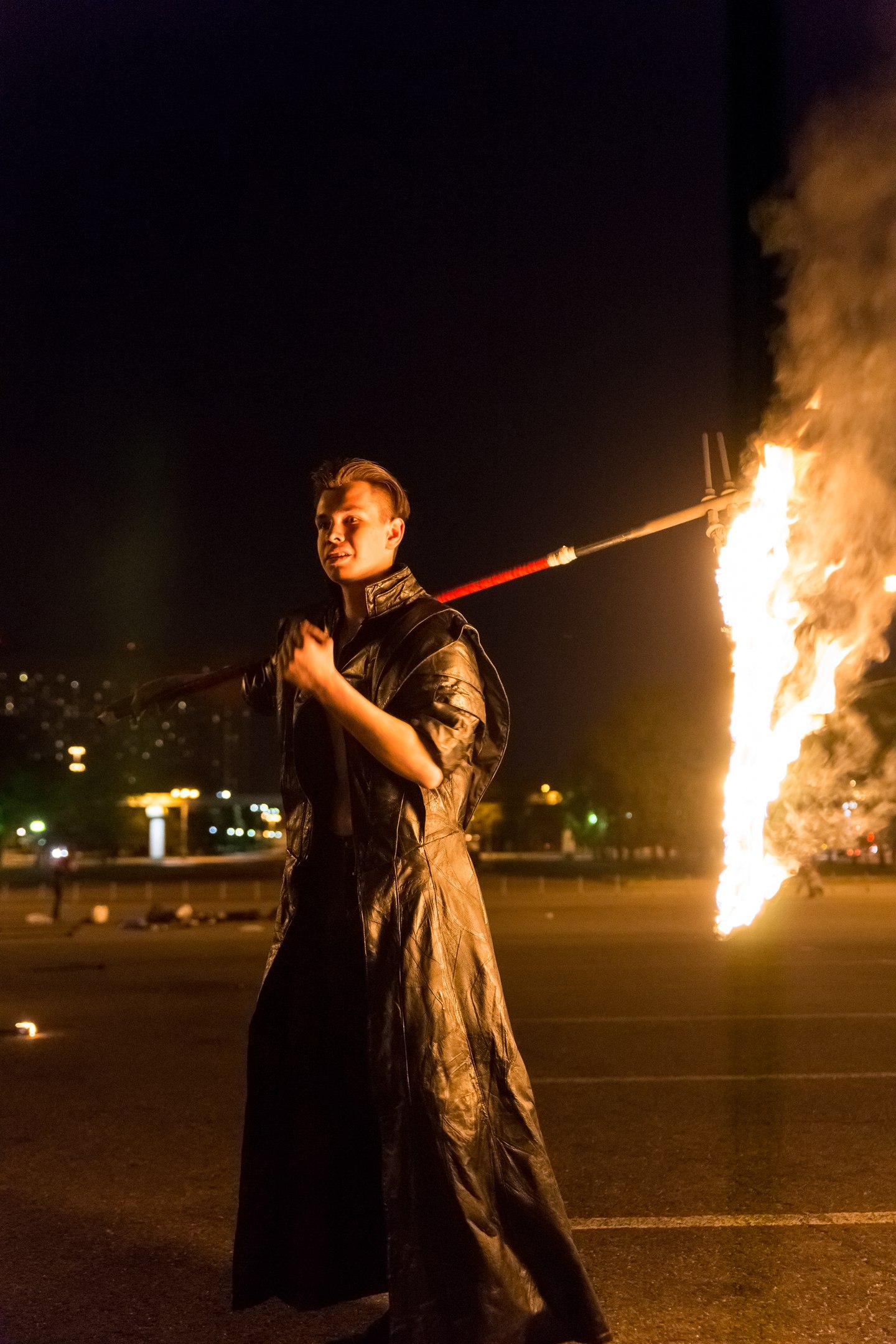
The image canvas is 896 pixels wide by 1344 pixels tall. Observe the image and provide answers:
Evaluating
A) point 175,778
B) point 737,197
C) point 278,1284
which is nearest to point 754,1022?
point 737,197

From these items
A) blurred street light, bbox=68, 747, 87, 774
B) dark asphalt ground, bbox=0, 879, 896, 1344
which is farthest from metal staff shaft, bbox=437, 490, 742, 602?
blurred street light, bbox=68, 747, 87, 774

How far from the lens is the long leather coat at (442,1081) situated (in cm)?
285

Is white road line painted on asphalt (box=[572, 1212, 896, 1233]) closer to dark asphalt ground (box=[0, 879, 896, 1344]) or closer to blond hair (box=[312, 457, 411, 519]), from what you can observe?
dark asphalt ground (box=[0, 879, 896, 1344])

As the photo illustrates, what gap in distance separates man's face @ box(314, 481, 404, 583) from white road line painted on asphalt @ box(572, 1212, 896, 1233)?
2.64 meters

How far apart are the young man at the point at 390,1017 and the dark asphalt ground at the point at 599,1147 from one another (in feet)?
2.31

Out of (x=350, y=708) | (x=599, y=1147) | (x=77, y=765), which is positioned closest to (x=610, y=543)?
(x=350, y=708)

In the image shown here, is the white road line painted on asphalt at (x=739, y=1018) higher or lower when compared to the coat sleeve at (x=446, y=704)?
lower

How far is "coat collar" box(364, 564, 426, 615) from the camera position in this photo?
10.9ft

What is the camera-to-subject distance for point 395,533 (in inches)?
133

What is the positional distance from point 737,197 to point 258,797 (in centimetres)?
17786

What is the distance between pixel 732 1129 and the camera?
6215mm

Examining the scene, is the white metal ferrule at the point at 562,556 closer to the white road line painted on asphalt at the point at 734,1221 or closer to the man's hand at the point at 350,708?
the man's hand at the point at 350,708

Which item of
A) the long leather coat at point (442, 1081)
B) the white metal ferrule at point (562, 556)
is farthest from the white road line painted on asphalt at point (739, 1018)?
the long leather coat at point (442, 1081)

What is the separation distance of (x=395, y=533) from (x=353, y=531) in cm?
14
